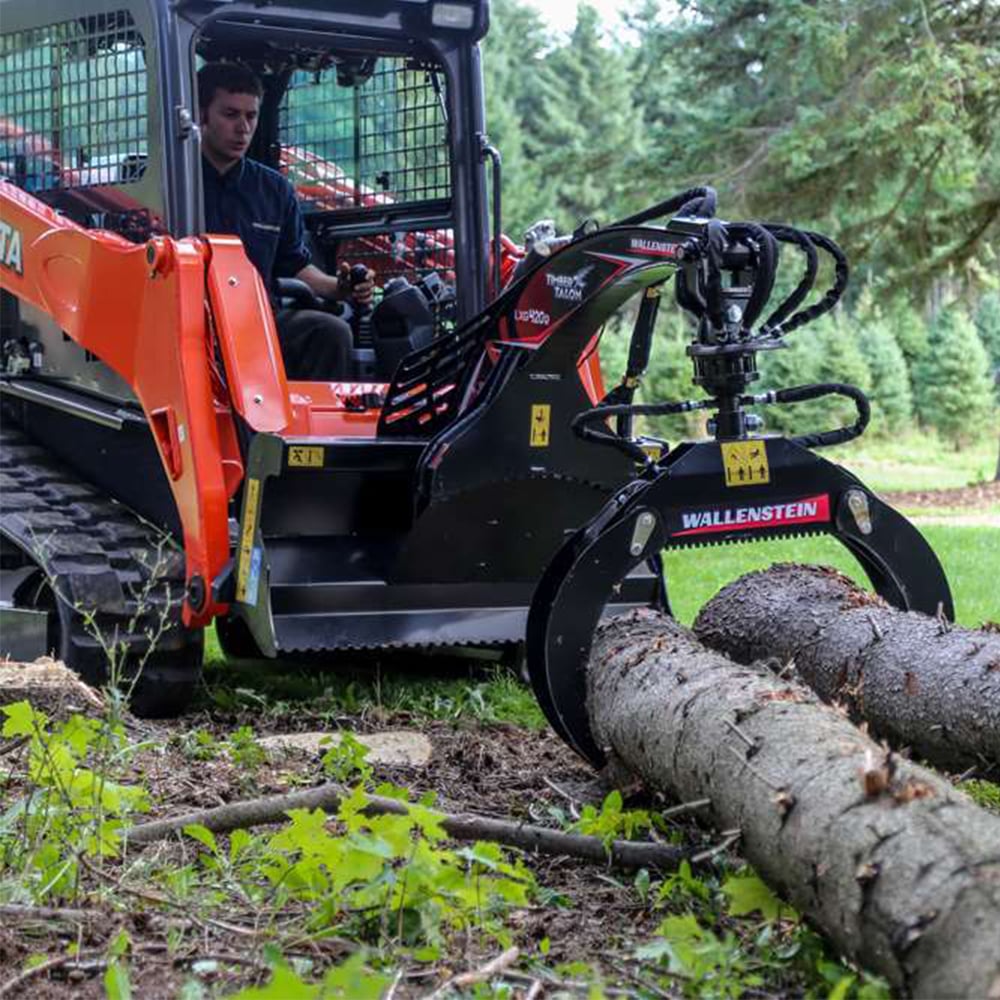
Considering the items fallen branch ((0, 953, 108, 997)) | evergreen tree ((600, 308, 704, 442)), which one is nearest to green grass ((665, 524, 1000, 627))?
fallen branch ((0, 953, 108, 997))

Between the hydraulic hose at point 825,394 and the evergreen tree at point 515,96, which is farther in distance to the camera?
the evergreen tree at point 515,96

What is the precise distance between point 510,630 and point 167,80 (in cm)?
241

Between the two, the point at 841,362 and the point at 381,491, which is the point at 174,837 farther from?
the point at 841,362

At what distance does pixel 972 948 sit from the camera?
2637 millimetres

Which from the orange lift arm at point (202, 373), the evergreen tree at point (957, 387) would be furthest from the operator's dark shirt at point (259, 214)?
the evergreen tree at point (957, 387)

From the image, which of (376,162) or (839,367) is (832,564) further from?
(839,367)

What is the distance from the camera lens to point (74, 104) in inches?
270

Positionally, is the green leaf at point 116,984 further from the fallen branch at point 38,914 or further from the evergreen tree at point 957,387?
the evergreen tree at point 957,387

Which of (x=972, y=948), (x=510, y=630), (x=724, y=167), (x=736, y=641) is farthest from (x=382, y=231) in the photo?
(x=724, y=167)

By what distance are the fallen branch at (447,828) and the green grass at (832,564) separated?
15.8 feet

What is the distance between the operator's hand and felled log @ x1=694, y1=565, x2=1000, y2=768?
248 cm

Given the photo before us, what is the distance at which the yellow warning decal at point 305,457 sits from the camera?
5.98 meters

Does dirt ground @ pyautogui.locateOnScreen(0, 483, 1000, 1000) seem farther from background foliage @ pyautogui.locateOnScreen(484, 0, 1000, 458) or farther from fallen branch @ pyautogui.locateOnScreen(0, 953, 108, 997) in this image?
→ background foliage @ pyautogui.locateOnScreen(484, 0, 1000, 458)

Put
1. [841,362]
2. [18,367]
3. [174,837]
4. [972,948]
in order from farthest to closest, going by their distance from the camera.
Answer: [841,362], [18,367], [174,837], [972,948]
